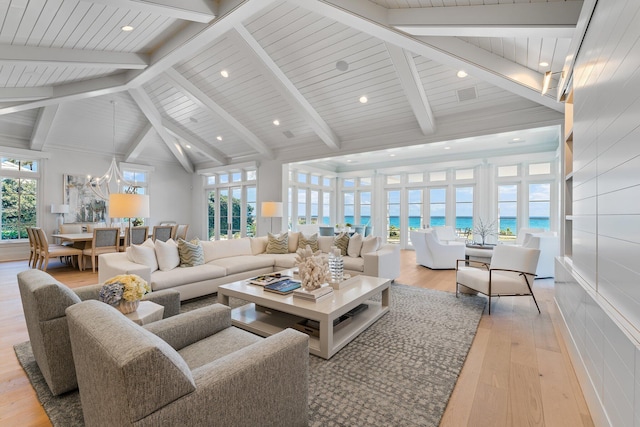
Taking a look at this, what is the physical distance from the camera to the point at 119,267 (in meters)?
3.47

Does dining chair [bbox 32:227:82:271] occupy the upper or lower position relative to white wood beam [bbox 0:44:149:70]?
lower

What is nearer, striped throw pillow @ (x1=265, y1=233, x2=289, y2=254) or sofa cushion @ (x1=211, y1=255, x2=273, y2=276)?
sofa cushion @ (x1=211, y1=255, x2=273, y2=276)

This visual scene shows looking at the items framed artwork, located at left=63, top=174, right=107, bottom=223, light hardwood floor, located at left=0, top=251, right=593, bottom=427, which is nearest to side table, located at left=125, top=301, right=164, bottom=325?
light hardwood floor, located at left=0, top=251, right=593, bottom=427

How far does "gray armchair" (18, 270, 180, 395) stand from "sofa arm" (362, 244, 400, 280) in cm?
342

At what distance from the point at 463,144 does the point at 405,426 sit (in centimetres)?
679

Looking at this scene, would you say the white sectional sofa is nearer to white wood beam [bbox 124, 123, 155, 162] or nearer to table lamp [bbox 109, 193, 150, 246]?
table lamp [bbox 109, 193, 150, 246]

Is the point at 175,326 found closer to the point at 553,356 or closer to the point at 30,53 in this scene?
the point at 553,356

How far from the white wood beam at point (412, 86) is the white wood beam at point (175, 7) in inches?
94.8

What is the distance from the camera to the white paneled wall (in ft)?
4.33

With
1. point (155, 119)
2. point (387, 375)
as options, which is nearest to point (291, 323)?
point (387, 375)

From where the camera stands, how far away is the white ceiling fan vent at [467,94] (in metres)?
4.75

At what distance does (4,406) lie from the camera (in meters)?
1.82

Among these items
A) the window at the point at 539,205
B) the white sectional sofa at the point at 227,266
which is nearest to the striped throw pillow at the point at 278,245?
the white sectional sofa at the point at 227,266

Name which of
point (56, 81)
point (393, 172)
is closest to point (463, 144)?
point (393, 172)
